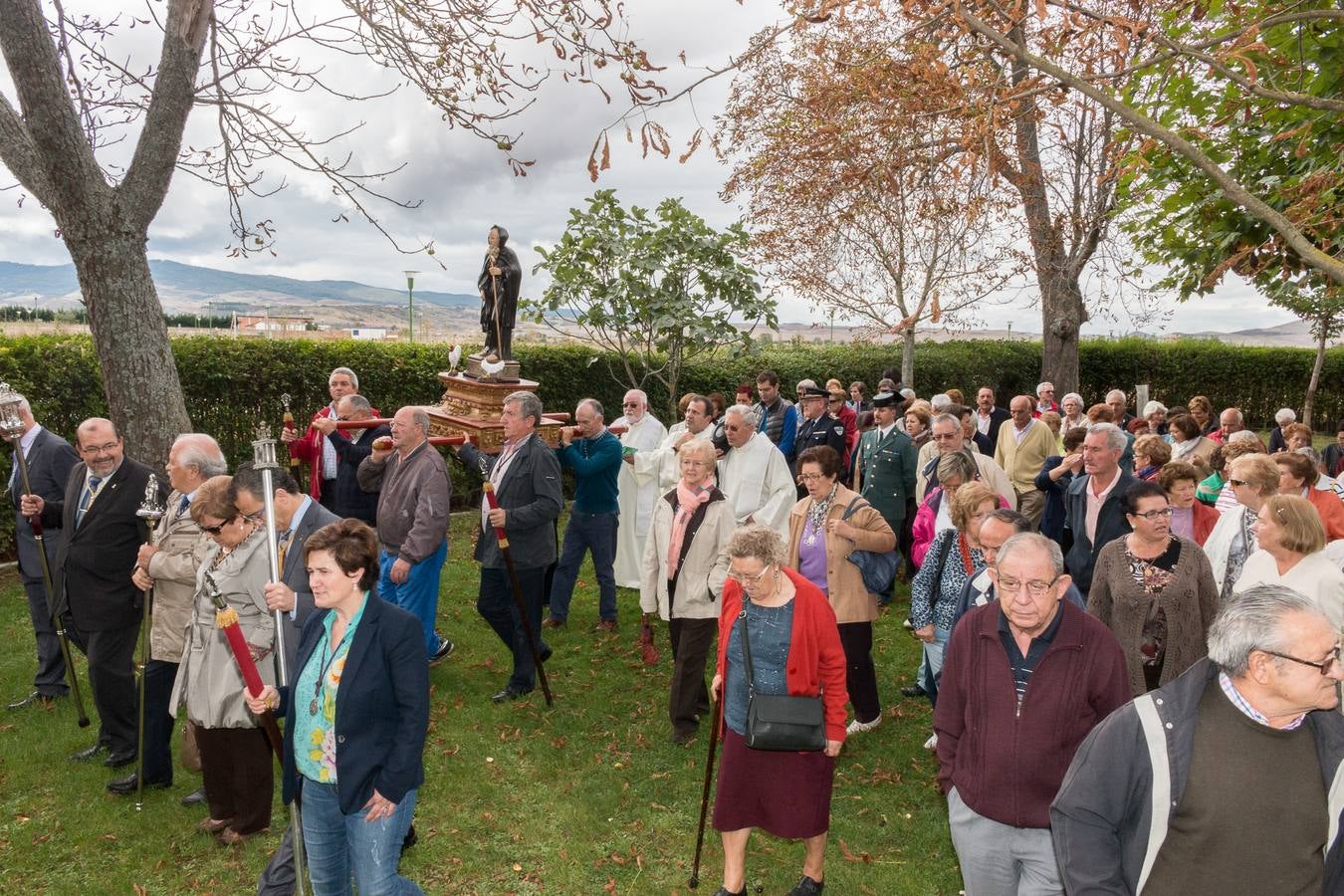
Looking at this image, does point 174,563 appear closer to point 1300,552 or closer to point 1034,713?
point 1034,713

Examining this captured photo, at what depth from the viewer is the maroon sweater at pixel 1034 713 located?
3.42m

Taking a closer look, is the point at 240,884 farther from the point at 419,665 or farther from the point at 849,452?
the point at 849,452

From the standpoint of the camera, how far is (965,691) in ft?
11.9

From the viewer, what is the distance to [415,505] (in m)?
6.74

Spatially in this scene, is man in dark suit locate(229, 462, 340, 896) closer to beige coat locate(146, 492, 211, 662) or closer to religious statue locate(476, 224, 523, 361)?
beige coat locate(146, 492, 211, 662)

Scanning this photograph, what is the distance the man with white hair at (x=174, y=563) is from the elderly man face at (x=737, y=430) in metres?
3.75

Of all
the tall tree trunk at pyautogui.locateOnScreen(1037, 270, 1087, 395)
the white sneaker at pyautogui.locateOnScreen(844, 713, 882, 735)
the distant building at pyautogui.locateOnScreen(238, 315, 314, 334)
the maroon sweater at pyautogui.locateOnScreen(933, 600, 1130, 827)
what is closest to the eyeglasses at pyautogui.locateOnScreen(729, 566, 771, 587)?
the maroon sweater at pyautogui.locateOnScreen(933, 600, 1130, 827)

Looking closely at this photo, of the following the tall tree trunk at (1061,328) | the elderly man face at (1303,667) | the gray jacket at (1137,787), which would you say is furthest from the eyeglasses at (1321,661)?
the tall tree trunk at (1061,328)

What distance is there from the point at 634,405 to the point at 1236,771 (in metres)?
7.66

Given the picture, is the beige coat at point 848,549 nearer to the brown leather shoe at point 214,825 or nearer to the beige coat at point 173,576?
the beige coat at point 173,576

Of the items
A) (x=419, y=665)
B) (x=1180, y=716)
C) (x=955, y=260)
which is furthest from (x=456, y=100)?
(x=955, y=260)

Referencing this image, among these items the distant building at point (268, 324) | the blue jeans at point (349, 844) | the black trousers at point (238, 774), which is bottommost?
the black trousers at point (238, 774)

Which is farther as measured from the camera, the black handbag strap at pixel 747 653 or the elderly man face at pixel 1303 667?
the black handbag strap at pixel 747 653

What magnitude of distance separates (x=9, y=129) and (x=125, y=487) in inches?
155
